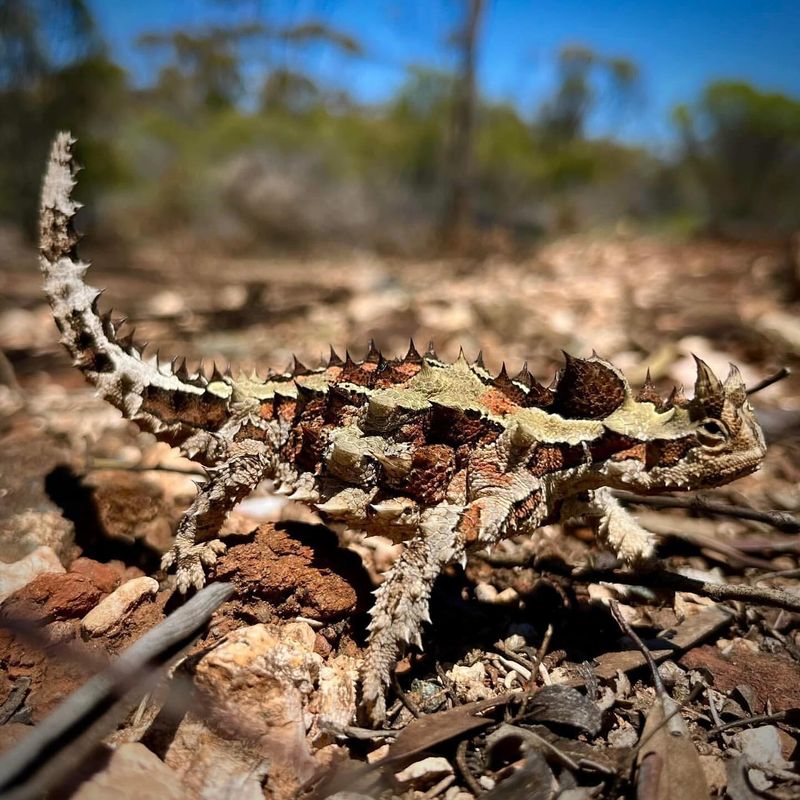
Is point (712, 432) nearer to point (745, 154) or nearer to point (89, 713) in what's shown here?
point (89, 713)

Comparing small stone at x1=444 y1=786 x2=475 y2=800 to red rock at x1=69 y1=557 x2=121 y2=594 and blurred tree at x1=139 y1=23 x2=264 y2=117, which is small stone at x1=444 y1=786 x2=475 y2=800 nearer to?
red rock at x1=69 y1=557 x2=121 y2=594

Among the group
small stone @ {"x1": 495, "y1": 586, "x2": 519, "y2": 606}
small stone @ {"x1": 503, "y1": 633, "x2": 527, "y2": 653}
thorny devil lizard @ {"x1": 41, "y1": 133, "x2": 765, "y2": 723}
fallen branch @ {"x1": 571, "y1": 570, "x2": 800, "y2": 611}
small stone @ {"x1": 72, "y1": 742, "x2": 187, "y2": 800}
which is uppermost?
thorny devil lizard @ {"x1": 41, "y1": 133, "x2": 765, "y2": 723}

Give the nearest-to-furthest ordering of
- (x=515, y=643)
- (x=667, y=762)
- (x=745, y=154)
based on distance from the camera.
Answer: (x=667, y=762) < (x=515, y=643) < (x=745, y=154)

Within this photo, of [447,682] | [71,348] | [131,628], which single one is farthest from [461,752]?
[71,348]

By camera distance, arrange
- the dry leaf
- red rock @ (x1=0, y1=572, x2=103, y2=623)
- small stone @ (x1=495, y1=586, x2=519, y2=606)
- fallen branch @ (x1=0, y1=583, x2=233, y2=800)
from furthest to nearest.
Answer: small stone @ (x1=495, y1=586, x2=519, y2=606) → red rock @ (x1=0, y1=572, x2=103, y2=623) → the dry leaf → fallen branch @ (x1=0, y1=583, x2=233, y2=800)

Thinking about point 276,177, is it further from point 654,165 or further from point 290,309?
point 654,165

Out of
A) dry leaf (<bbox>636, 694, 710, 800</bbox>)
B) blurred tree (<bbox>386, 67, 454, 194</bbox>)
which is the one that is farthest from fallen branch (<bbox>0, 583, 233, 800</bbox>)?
blurred tree (<bbox>386, 67, 454, 194</bbox>)

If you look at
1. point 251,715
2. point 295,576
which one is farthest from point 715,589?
point 251,715
